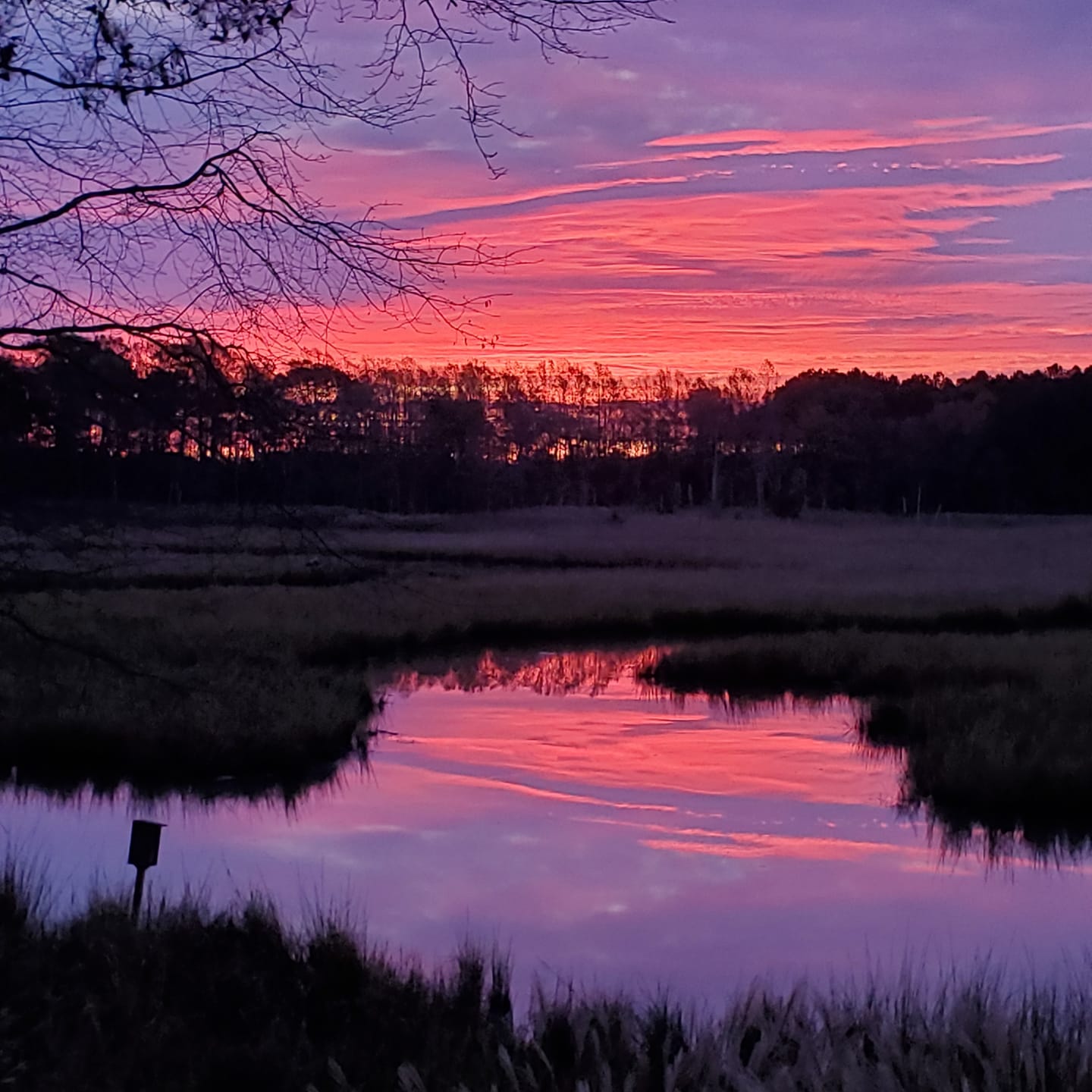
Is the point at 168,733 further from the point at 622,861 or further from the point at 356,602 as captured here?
the point at 356,602

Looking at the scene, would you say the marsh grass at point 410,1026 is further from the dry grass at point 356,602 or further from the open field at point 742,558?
the open field at point 742,558

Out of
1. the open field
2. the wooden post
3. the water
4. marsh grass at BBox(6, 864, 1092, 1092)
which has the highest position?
the open field

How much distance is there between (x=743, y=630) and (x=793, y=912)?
15.9 m

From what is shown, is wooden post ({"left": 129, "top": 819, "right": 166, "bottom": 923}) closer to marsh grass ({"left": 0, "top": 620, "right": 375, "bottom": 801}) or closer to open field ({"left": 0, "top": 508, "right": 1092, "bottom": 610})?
open field ({"left": 0, "top": 508, "right": 1092, "bottom": 610})

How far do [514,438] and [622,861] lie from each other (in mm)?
57486

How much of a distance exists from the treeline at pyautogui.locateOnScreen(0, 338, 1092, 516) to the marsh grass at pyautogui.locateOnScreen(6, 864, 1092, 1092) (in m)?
2.24

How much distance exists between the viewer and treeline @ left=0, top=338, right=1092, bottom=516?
5.74 m

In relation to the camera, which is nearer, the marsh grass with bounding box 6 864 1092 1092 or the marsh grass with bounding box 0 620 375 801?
the marsh grass with bounding box 6 864 1092 1092

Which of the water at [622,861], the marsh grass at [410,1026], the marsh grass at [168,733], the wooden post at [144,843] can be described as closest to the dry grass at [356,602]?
the marsh grass at [168,733]

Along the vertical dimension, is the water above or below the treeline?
below

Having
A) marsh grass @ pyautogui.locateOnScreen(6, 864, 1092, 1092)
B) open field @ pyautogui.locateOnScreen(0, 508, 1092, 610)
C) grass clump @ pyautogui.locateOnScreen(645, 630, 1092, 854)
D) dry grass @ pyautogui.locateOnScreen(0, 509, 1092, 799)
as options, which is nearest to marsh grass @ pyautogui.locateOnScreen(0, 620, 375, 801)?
dry grass @ pyautogui.locateOnScreen(0, 509, 1092, 799)

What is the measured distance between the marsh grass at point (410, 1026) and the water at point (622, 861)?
1.03 metres

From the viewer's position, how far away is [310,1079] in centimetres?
556

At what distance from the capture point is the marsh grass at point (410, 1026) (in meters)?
5.21
